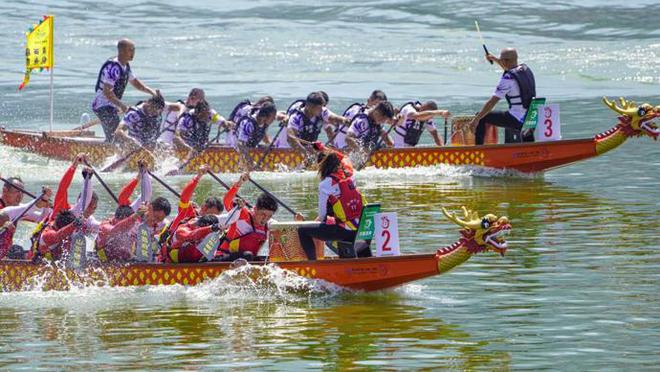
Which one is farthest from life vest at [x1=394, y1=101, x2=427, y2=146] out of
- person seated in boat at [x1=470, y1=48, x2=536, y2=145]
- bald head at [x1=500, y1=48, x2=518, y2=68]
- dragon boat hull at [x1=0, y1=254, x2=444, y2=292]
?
dragon boat hull at [x1=0, y1=254, x2=444, y2=292]

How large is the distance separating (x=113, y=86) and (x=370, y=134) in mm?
5658

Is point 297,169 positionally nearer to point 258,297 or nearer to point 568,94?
point 258,297

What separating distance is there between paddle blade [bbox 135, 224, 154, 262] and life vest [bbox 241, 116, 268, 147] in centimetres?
1220

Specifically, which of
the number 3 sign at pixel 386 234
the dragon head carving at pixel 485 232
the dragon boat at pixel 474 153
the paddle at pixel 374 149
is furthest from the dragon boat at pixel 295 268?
the paddle at pixel 374 149

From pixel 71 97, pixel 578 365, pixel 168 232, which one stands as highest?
pixel 71 97

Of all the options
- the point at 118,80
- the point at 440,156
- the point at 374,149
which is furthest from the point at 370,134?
the point at 118,80

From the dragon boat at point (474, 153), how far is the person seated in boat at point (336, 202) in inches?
411

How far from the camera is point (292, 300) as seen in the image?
18.4 metres

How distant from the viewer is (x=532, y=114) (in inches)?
1155

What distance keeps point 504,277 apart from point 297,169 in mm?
11807

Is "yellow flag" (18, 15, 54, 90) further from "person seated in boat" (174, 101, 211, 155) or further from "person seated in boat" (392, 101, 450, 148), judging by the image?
"person seated in boat" (392, 101, 450, 148)

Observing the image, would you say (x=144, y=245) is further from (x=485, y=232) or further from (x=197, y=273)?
(x=485, y=232)

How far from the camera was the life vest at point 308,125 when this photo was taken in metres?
30.6

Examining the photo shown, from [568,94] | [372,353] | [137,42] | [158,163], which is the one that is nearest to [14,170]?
[158,163]
